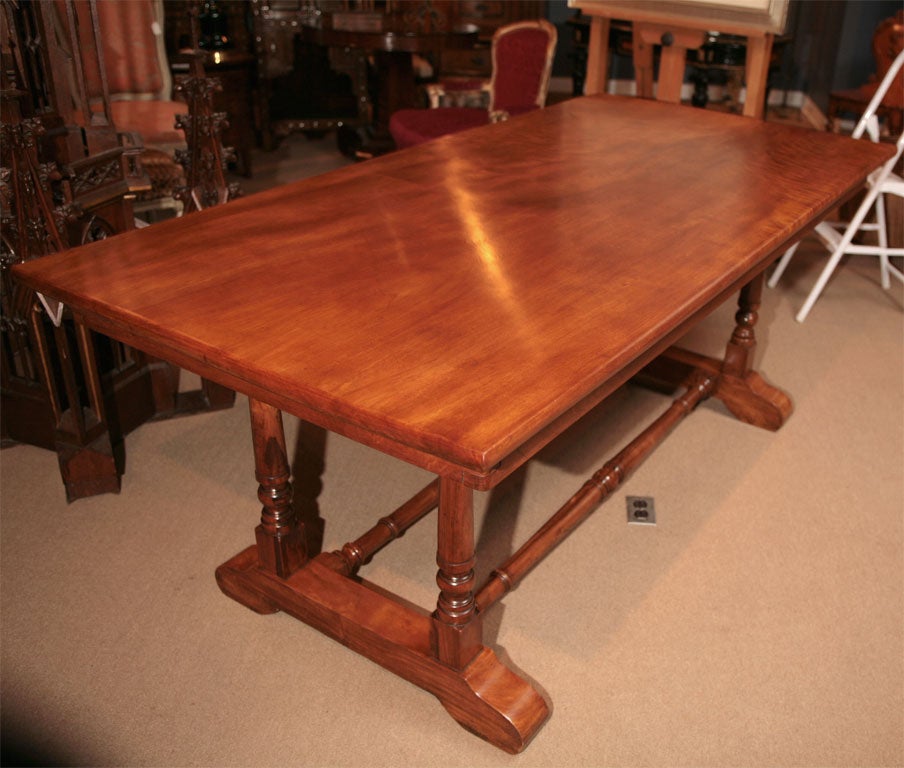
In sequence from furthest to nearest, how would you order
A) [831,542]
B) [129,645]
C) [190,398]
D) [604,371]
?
[190,398] < [831,542] < [129,645] < [604,371]

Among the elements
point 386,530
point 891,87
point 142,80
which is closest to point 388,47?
point 142,80

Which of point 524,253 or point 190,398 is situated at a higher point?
point 524,253

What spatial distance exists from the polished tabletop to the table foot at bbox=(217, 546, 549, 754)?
608 millimetres

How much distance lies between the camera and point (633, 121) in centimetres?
311

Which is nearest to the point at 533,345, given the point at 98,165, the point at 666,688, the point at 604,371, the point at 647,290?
the point at 604,371

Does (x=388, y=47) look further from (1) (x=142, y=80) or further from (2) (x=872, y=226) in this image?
(2) (x=872, y=226)

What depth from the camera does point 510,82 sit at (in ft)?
15.6

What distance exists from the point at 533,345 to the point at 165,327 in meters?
0.62

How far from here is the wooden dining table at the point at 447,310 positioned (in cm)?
152

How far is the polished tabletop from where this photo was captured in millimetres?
1501

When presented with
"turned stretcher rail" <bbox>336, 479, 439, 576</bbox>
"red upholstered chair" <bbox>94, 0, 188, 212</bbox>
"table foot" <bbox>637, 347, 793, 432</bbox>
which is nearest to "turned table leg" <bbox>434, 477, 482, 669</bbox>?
"turned stretcher rail" <bbox>336, 479, 439, 576</bbox>

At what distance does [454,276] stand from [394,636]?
0.73 meters

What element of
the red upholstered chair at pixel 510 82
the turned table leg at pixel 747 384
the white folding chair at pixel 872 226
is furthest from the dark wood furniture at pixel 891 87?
the turned table leg at pixel 747 384

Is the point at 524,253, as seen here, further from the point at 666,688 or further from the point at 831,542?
the point at 831,542
